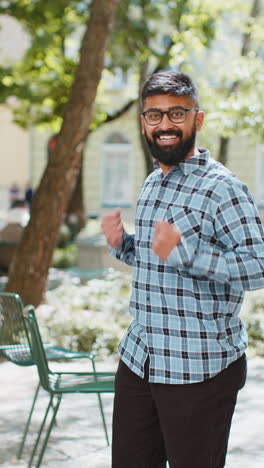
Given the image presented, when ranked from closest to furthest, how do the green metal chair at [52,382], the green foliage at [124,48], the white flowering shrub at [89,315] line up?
the green metal chair at [52,382]
the white flowering shrub at [89,315]
the green foliage at [124,48]

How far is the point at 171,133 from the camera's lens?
2.72 metres

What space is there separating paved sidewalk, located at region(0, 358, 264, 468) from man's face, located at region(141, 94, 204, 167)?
2.38m

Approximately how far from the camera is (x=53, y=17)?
15.2 metres

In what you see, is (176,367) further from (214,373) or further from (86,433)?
(86,433)

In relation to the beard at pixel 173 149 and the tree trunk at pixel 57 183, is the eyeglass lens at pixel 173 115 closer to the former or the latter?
the beard at pixel 173 149

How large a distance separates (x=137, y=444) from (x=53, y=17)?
13.3 metres

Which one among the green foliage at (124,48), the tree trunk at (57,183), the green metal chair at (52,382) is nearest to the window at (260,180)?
the green foliage at (124,48)

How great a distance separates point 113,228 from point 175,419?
2.48 ft

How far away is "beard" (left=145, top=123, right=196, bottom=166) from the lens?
273cm

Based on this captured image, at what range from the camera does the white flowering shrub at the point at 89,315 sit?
7.90 meters

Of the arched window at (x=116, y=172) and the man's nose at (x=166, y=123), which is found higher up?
the man's nose at (x=166, y=123)

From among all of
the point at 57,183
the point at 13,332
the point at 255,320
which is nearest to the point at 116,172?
the point at 57,183

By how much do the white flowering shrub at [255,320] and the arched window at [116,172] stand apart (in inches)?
947

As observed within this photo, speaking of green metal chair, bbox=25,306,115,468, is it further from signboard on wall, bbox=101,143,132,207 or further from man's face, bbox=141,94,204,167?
signboard on wall, bbox=101,143,132,207
